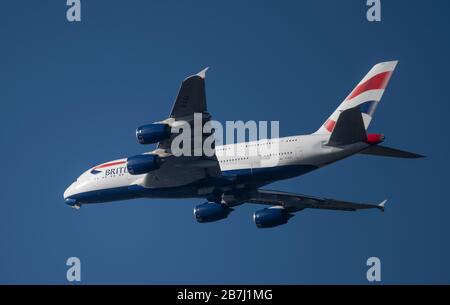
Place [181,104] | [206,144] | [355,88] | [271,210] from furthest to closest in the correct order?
[271,210] → [355,88] → [206,144] → [181,104]

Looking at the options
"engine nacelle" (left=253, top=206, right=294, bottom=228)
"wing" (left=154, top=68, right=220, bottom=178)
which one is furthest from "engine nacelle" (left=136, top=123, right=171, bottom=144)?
"engine nacelle" (left=253, top=206, right=294, bottom=228)

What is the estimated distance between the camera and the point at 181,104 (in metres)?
48.7

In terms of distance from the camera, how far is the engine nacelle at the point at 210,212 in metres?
59.4

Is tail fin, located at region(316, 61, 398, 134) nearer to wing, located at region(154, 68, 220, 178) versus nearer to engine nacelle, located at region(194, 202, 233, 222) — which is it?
wing, located at region(154, 68, 220, 178)

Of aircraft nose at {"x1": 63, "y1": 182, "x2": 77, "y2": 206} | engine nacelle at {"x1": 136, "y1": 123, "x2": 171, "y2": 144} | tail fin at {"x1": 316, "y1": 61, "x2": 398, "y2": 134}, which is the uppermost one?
tail fin at {"x1": 316, "y1": 61, "x2": 398, "y2": 134}

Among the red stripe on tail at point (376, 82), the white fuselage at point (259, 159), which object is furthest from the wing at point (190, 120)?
the red stripe on tail at point (376, 82)

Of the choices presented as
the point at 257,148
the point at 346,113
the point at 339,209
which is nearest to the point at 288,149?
the point at 257,148

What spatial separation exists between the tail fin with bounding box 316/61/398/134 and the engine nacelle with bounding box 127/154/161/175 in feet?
36.0

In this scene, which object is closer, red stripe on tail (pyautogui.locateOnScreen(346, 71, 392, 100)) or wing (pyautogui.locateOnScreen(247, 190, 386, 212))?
red stripe on tail (pyautogui.locateOnScreen(346, 71, 392, 100))

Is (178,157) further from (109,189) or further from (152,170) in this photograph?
(109,189)

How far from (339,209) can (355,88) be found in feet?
34.8

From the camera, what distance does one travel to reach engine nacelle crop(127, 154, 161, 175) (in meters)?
53.0

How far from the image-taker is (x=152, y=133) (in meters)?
49.8

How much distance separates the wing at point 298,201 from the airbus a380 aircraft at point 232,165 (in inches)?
2.8
